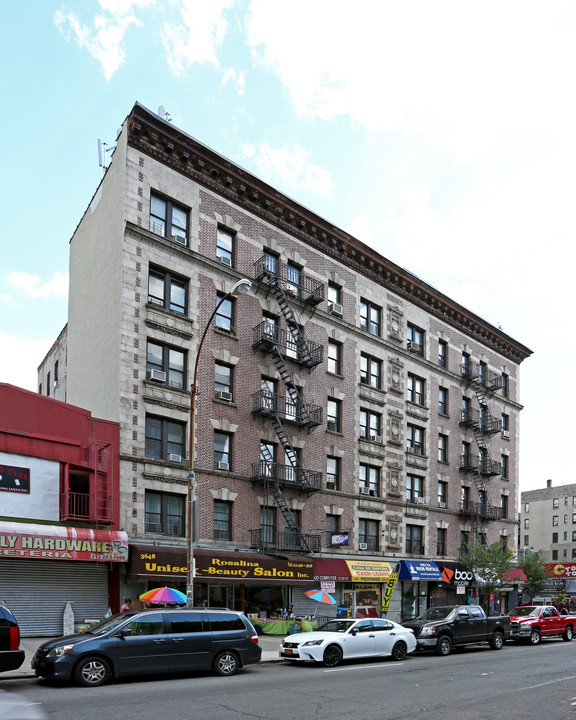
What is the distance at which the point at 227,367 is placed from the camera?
29.9 meters

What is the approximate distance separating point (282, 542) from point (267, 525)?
1.07 meters

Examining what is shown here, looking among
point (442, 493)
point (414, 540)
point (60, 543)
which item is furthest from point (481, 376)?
point (60, 543)

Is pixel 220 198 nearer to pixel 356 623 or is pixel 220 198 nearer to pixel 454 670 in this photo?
pixel 356 623

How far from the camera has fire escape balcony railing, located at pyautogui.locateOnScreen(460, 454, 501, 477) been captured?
43.4 metres

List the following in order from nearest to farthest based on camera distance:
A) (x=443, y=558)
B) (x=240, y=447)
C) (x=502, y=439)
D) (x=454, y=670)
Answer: (x=454, y=670)
(x=240, y=447)
(x=443, y=558)
(x=502, y=439)

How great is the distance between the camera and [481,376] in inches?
1804

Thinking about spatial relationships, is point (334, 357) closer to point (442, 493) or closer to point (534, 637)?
point (442, 493)

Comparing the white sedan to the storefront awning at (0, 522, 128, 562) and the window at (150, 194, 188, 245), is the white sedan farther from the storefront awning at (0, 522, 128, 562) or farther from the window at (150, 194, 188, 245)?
the window at (150, 194, 188, 245)

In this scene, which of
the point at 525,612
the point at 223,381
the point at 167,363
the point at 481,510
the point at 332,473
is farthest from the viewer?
Result: the point at 481,510

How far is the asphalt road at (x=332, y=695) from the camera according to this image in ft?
41.0

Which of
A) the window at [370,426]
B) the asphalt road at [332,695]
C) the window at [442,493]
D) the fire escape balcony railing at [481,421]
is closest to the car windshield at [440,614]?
the asphalt road at [332,695]

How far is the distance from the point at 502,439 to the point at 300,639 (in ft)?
103

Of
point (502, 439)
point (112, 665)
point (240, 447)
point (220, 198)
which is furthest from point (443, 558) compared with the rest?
point (112, 665)

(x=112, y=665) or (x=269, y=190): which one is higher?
(x=269, y=190)
